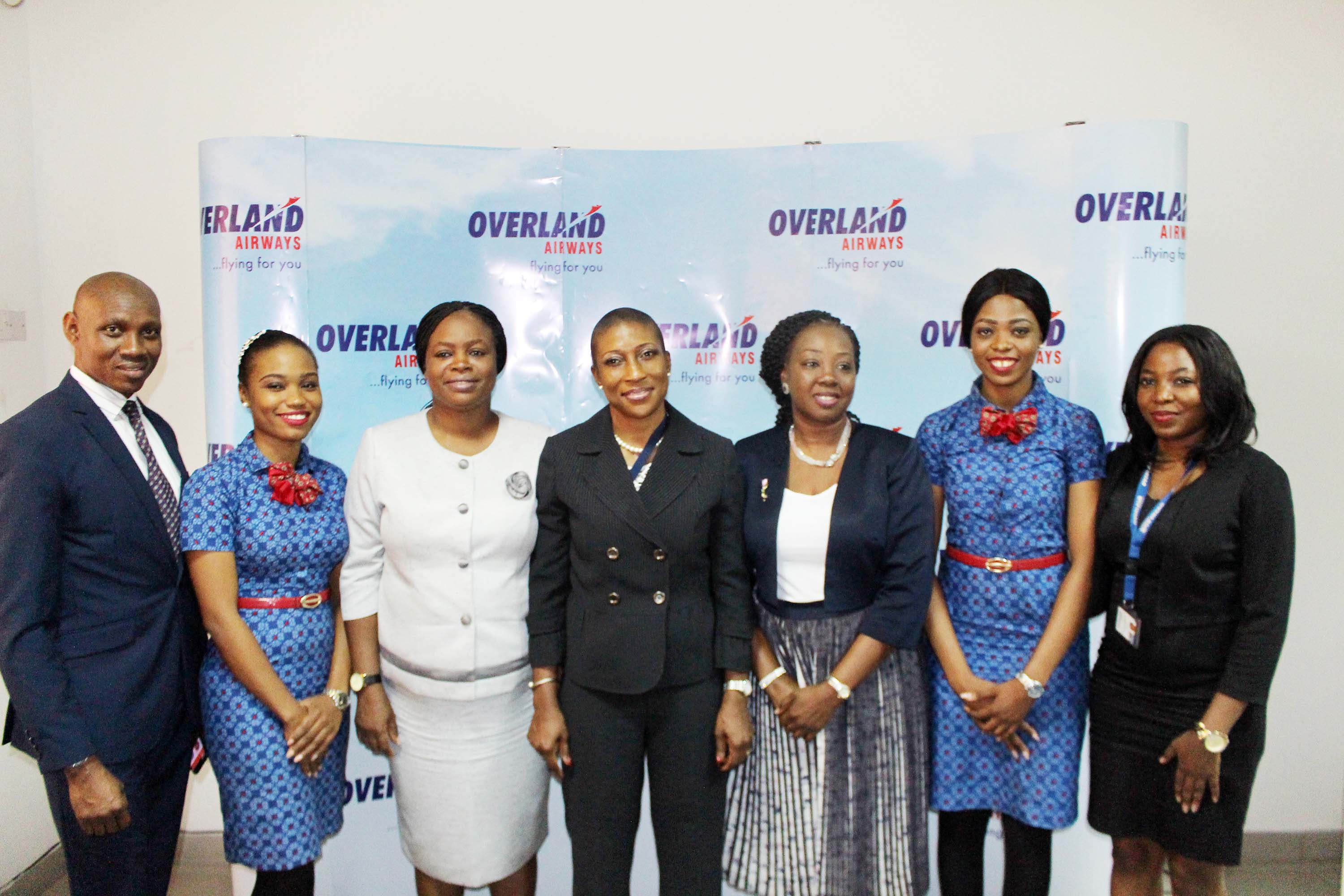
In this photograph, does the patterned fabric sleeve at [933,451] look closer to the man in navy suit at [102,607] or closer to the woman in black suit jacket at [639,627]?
the woman in black suit jacket at [639,627]

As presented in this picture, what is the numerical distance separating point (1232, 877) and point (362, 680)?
139 inches

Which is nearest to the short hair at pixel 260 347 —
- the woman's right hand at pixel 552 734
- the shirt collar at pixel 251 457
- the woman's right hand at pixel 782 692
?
the shirt collar at pixel 251 457

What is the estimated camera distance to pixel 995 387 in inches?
83.3

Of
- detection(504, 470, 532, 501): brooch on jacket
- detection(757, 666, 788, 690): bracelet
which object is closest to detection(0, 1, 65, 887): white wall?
detection(504, 470, 532, 501): brooch on jacket

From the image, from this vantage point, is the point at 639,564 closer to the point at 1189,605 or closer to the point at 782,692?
the point at 782,692

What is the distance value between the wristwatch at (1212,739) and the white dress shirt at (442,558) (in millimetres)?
1679

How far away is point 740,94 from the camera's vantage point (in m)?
3.26

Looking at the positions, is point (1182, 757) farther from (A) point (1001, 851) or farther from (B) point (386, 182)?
(B) point (386, 182)

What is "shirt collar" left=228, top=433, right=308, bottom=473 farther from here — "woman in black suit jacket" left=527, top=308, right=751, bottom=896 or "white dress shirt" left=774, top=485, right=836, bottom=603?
"white dress shirt" left=774, top=485, right=836, bottom=603

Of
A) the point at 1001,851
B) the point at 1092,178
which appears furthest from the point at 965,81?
the point at 1001,851

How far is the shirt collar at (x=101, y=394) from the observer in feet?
6.34

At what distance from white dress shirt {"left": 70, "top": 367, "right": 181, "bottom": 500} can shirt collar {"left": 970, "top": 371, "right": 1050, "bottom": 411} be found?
2101 mm

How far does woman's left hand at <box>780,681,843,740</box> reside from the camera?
1.96m

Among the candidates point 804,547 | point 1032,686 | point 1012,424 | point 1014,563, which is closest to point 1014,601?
point 1014,563
